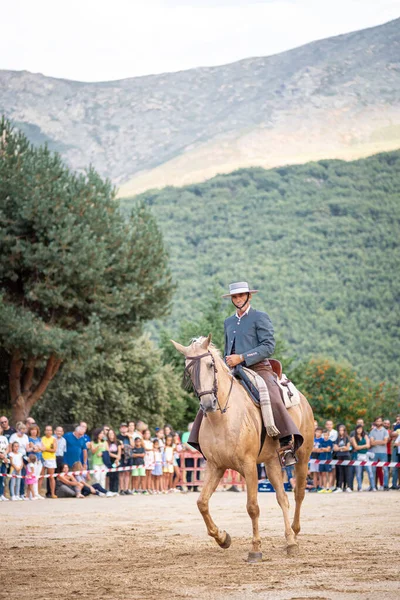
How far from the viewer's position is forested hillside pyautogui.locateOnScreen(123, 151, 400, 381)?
3578 inches

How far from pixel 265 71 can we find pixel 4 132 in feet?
438

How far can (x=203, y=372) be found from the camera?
1091 centimetres

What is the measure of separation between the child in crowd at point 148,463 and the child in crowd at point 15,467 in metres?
4.84

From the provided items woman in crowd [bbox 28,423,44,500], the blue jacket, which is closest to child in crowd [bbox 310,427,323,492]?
woman in crowd [bbox 28,423,44,500]

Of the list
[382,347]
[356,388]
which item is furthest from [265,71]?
[356,388]

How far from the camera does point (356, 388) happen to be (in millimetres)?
53594

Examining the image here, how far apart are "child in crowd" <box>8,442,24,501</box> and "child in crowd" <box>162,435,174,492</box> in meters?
5.80

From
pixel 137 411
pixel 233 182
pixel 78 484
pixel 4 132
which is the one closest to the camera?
pixel 78 484

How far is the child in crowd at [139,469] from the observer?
26.9 m

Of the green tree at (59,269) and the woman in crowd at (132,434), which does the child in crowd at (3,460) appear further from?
the green tree at (59,269)

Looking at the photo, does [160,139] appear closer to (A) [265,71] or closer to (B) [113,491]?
(A) [265,71]

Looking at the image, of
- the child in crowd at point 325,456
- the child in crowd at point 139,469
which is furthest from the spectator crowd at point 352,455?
the child in crowd at point 139,469

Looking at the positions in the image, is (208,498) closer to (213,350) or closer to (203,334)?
(213,350)

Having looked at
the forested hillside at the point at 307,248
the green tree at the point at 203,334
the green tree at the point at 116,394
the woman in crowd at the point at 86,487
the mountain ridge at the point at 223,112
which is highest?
the mountain ridge at the point at 223,112
